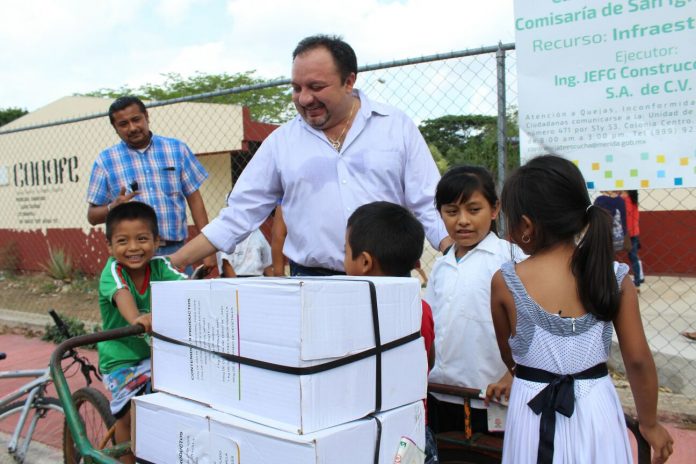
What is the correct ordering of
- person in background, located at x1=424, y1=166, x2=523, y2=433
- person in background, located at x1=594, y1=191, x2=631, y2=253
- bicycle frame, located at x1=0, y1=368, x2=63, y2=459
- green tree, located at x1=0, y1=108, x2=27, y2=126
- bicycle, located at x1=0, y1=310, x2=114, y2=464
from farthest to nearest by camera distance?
green tree, located at x1=0, y1=108, x2=27, y2=126 → person in background, located at x1=594, y1=191, x2=631, y2=253 → bicycle frame, located at x1=0, y1=368, x2=63, y2=459 → bicycle, located at x1=0, y1=310, x2=114, y2=464 → person in background, located at x1=424, y1=166, x2=523, y2=433

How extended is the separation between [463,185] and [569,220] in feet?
2.12

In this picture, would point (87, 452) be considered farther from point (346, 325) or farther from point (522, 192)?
point (522, 192)

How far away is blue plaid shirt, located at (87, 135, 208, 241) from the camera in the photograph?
154 inches

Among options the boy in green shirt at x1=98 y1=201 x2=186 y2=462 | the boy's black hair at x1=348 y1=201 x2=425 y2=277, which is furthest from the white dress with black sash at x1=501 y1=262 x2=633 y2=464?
the boy in green shirt at x1=98 y1=201 x2=186 y2=462

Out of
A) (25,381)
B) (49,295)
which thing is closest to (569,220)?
(25,381)

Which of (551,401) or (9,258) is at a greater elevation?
(551,401)

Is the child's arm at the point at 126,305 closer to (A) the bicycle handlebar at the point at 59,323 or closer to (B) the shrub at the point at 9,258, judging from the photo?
(A) the bicycle handlebar at the point at 59,323

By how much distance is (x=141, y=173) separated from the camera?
392 centimetres

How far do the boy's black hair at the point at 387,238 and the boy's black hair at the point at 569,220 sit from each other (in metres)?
0.32

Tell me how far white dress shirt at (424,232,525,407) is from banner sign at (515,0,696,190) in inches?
50.3

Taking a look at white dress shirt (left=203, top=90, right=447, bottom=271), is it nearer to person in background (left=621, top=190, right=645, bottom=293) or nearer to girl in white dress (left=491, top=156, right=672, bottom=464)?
girl in white dress (left=491, top=156, right=672, bottom=464)

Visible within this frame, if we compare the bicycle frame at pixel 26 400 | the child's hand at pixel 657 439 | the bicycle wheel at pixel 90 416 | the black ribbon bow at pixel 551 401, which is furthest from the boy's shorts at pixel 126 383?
the child's hand at pixel 657 439

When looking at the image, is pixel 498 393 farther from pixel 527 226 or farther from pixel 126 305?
pixel 126 305

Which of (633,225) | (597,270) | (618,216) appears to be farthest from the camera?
(633,225)
